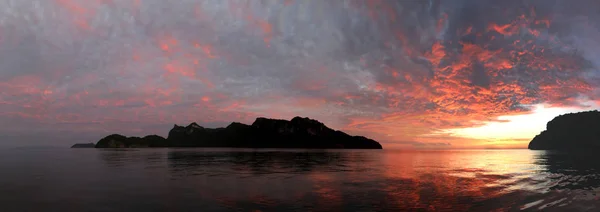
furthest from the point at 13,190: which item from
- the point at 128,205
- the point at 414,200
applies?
the point at 414,200

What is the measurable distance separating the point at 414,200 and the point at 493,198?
8.57m

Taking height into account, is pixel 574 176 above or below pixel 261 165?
below

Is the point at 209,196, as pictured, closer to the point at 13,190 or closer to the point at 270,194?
the point at 270,194

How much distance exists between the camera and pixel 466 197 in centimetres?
3008

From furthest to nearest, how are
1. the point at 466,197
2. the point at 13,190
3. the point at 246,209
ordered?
1. the point at 13,190
2. the point at 466,197
3. the point at 246,209

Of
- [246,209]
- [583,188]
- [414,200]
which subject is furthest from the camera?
[583,188]

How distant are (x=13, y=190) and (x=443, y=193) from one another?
47455 millimetres

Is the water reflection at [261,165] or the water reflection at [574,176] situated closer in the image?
the water reflection at [574,176]

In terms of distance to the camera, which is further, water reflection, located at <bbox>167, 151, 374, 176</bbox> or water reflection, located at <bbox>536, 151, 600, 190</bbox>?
water reflection, located at <bbox>167, 151, 374, 176</bbox>

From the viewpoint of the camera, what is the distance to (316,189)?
34562 mm

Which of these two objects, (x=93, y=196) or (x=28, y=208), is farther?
(x=93, y=196)

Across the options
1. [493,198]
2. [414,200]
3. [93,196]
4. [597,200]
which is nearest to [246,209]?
[414,200]

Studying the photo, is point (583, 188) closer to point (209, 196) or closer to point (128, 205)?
point (209, 196)

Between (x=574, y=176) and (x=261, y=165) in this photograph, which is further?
(x=261, y=165)
